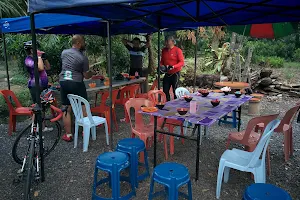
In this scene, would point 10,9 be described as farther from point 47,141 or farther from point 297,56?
point 297,56

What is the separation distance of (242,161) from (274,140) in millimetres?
1960

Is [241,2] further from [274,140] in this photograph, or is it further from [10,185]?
[10,185]

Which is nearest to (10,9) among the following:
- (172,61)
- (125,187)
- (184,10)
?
(172,61)

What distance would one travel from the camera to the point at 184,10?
3.47 meters

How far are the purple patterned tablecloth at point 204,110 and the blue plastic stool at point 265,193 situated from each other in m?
0.84

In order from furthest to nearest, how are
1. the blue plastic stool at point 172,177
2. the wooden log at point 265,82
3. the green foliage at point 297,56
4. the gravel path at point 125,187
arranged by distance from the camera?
the green foliage at point 297,56
the wooden log at point 265,82
the gravel path at point 125,187
the blue plastic stool at point 172,177

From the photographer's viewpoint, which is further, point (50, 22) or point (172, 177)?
point (50, 22)

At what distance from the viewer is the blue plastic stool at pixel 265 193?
1674mm

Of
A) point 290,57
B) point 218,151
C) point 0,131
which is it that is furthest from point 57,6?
point 290,57

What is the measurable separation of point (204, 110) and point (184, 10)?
1.48 meters

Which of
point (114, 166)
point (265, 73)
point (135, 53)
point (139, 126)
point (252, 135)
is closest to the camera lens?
point (114, 166)

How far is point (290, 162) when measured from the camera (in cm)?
330

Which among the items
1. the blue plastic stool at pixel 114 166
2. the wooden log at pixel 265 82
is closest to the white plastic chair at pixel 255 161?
the blue plastic stool at pixel 114 166

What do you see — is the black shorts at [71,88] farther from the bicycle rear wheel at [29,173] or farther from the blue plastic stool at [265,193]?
the blue plastic stool at [265,193]
